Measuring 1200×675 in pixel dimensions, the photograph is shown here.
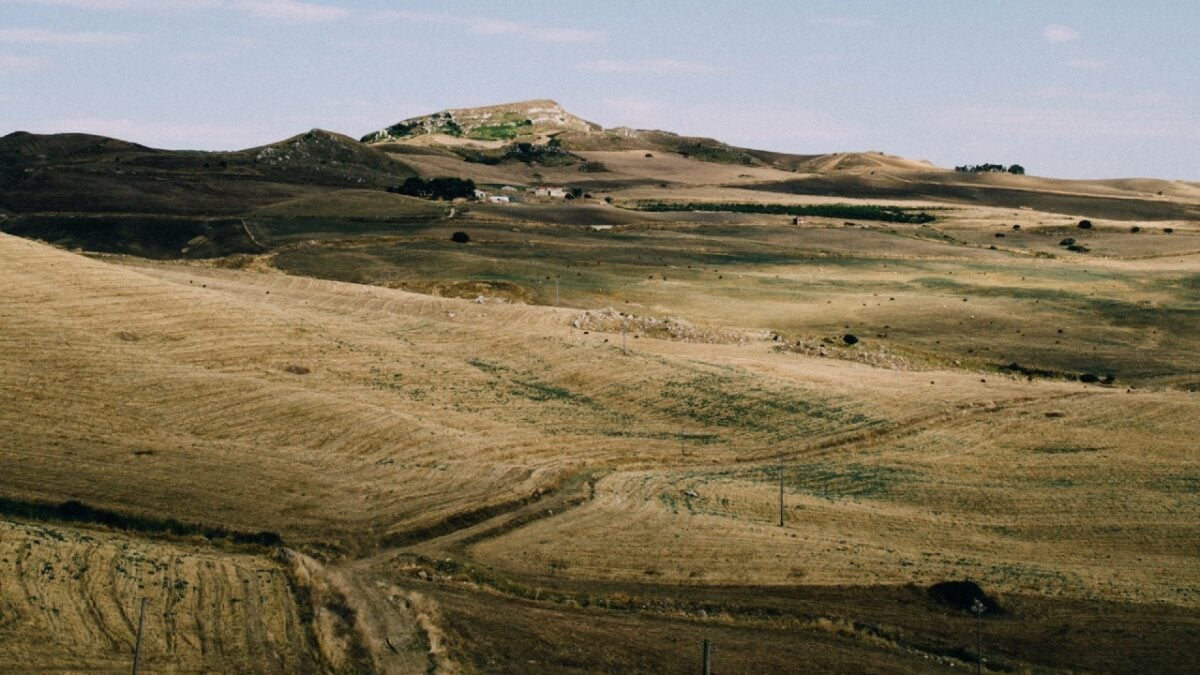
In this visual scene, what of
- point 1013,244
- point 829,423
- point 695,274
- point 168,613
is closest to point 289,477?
point 168,613

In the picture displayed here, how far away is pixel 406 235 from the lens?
125 meters

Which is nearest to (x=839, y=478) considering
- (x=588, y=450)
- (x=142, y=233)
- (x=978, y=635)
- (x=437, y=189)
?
(x=588, y=450)

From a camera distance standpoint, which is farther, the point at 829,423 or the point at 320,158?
the point at 320,158

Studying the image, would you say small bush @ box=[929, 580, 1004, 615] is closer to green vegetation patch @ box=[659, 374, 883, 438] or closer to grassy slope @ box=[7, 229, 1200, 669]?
grassy slope @ box=[7, 229, 1200, 669]

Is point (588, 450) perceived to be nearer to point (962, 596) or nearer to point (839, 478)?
point (839, 478)

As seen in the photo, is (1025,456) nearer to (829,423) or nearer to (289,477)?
(829,423)

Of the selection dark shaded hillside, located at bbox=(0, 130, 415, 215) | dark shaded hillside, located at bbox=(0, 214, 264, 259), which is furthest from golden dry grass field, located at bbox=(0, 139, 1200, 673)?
dark shaded hillside, located at bbox=(0, 130, 415, 215)

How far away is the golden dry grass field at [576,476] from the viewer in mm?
33281

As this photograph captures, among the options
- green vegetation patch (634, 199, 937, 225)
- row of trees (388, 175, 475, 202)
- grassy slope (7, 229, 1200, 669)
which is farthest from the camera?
green vegetation patch (634, 199, 937, 225)

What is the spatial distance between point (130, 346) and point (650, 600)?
3523 cm

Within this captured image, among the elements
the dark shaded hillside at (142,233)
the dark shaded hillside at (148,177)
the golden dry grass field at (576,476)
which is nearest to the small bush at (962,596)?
the golden dry grass field at (576,476)

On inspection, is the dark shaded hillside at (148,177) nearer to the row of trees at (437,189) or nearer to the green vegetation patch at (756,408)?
the row of trees at (437,189)

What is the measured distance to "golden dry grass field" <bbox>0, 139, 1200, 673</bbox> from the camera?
33.3 m

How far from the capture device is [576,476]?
49.7m
